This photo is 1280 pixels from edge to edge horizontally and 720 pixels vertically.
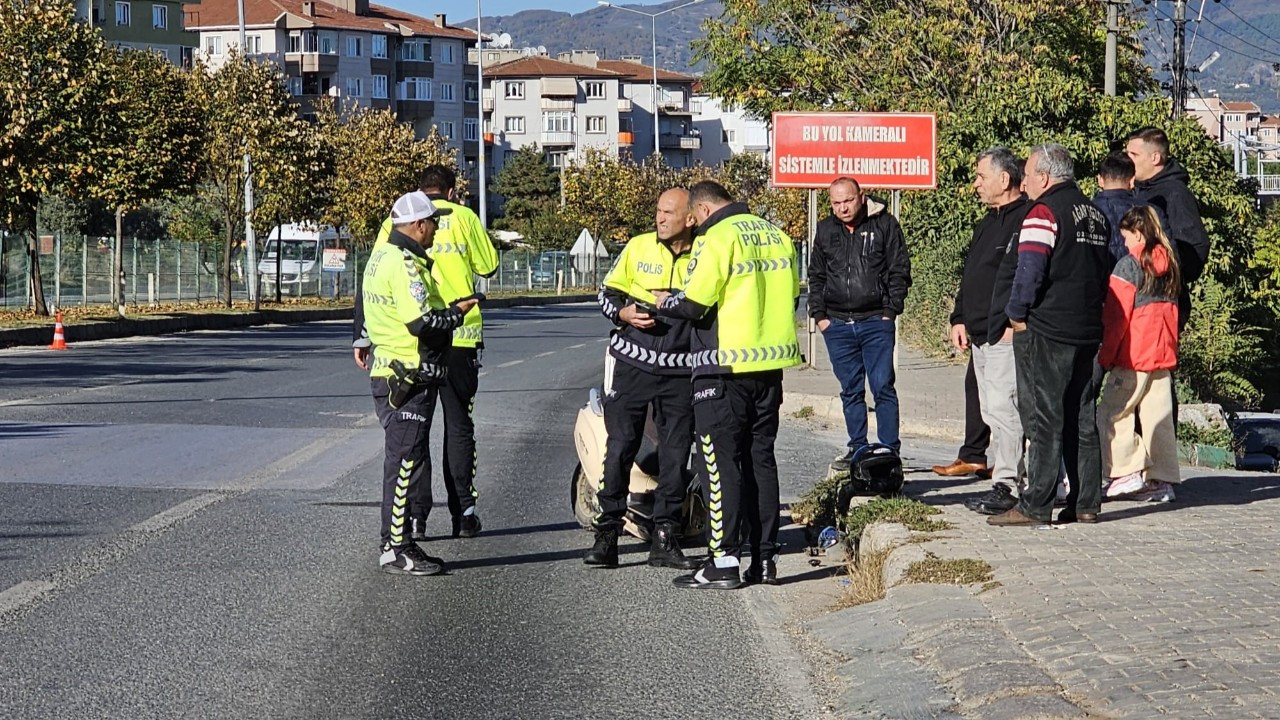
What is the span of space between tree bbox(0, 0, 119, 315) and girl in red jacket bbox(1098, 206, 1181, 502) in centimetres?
2588

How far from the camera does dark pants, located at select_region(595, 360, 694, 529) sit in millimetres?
8492

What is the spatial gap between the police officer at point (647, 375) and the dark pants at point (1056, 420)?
1.88m

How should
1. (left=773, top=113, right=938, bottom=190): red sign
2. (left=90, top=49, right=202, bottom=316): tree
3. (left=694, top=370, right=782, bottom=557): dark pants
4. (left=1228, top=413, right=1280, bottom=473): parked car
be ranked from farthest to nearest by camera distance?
(left=90, top=49, right=202, bottom=316): tree
(left=773, top=113, right=938, bottom=190): red sign
(left=1228, top=413, right=1280, bottom=473): parked car
(left=694, top=370, right=782, bottom=557): dark pants

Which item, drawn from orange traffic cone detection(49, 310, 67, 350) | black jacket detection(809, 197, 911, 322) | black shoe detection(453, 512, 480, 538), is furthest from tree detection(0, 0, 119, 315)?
black shoe detection(453, 512, 480, 538)

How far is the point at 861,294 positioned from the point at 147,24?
348 ft

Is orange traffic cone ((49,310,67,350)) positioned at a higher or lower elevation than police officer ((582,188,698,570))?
lower

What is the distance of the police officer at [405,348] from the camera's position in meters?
8.20

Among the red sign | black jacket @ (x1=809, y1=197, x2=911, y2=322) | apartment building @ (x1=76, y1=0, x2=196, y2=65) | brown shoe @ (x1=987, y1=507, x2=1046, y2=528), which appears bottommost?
brown shoe @ (x1=987, y1=507, x2=1046, y2=528)

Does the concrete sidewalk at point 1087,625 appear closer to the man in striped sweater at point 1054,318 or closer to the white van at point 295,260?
the man in striped sweater at point 1054,318

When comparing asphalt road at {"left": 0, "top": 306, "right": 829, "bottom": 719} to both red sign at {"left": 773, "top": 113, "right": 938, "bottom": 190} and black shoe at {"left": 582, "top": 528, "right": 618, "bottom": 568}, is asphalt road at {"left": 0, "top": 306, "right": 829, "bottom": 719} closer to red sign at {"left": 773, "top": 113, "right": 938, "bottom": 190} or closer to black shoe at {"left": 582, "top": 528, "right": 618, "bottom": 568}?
black shoe at {"left": 582, "top": 528, "right": 618, "bottom": 568}

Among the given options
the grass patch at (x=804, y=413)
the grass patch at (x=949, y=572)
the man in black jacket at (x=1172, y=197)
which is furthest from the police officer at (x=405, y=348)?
the grass patch at (x=804, y=413)

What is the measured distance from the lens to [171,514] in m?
9.86

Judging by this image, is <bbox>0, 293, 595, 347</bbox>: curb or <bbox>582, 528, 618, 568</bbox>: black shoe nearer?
<bbox>582, 528, 618, 568</bbox>: black shoe

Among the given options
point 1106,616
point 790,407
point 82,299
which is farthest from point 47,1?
point 1106,616
